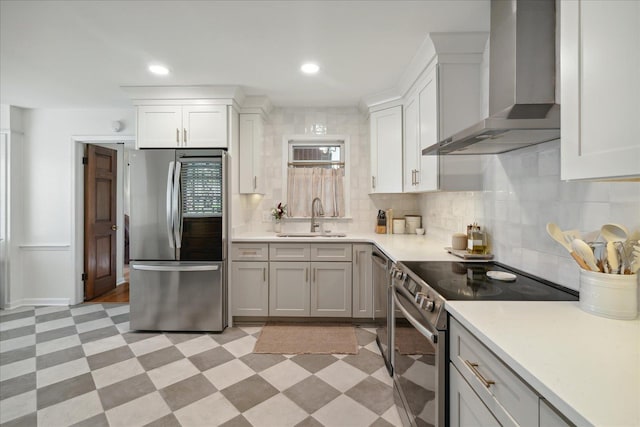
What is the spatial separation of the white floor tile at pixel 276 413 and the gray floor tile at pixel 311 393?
48mm

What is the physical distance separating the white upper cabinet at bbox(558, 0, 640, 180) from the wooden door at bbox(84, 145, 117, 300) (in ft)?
16.3

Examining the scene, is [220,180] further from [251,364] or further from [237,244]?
[251,364]

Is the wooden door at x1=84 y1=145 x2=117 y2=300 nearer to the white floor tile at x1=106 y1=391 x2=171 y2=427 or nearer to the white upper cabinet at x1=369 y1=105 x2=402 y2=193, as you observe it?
the white floor tile at x1=106 y1=391 x2=171 y2=427

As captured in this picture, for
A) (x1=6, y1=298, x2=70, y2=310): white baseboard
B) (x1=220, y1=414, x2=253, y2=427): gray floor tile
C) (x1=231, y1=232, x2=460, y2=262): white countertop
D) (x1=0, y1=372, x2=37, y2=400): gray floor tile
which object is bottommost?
(x1=220, y1=414, x2=253, y2=427): gray floor tile

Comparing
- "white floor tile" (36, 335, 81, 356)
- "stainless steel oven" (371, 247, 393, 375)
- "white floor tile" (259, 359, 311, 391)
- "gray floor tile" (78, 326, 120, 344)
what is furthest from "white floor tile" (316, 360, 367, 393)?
"white floor tile" (36, 335, 81, 356)

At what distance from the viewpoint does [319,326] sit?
10.7ft

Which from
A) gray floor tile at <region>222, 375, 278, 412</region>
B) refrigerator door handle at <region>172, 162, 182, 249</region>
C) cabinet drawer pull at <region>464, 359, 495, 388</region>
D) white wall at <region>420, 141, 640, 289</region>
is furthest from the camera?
refrigerator door handle at <region>172, 162, 182, 249</region>

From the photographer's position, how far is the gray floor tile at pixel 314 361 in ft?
8.06

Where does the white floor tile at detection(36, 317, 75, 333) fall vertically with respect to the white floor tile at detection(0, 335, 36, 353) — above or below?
above

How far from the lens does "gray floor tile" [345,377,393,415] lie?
78.3 inches

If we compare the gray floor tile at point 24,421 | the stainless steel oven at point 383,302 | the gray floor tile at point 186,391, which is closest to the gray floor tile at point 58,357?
the gray floor tile at point 24,421

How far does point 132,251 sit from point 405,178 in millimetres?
2809

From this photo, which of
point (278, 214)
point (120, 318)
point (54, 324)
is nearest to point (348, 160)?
point (278, 214)

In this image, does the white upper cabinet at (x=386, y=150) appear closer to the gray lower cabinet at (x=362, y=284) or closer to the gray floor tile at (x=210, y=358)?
the gray lower cabinet at (x=362, y=284)
